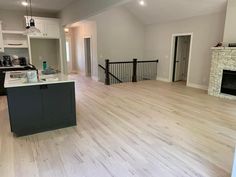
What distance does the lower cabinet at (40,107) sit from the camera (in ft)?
9.81

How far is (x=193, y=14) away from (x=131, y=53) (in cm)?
333

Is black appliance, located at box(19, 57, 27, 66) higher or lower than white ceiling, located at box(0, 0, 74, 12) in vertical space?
lower

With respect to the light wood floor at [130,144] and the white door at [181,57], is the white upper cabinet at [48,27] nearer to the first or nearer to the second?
the light wood floor at [130,144]

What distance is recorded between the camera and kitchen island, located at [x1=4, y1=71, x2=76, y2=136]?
9.76ft

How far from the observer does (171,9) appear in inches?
274

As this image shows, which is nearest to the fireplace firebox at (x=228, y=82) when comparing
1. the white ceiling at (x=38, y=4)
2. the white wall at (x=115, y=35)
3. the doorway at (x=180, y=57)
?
the doorway at (x=180, y=57)

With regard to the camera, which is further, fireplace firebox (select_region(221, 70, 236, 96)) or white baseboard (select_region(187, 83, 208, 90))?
white baseboard (select_region(187, 83, 208, 90))

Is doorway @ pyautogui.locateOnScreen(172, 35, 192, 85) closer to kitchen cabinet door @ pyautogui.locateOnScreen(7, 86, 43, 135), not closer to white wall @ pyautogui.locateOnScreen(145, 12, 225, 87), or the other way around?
white wall @ pyautogui.locateOnScreen(145, 12, 225, 87)

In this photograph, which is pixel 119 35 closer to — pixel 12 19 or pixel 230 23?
pixel 12 19

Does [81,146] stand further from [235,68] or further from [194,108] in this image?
[235,68]

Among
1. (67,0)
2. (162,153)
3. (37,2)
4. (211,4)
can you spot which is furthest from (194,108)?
(37,2)

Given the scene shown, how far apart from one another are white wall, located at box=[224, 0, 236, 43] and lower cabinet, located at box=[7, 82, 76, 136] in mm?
4962

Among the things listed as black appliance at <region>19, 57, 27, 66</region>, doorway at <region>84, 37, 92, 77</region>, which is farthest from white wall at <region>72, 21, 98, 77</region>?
black appliance at <region>19, 57, 27, 66</region>

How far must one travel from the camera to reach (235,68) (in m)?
5.31
